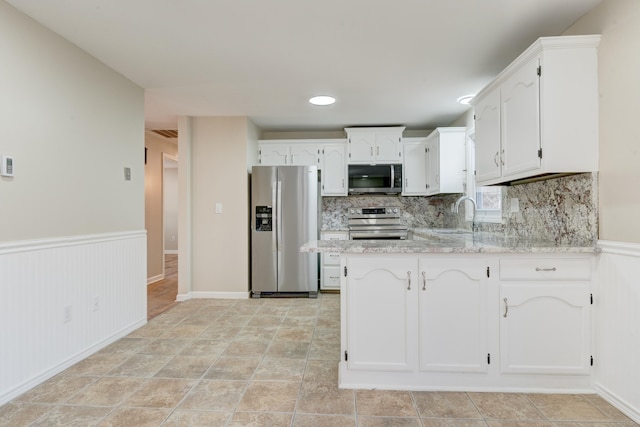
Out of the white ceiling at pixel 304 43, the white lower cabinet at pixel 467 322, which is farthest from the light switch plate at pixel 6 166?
the white lower cabinet at pixel 467 322

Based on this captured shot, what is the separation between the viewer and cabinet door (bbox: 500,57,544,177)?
1.97m

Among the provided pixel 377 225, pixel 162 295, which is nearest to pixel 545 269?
pixel 377 225

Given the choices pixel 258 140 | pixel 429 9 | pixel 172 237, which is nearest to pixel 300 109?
pixel 258 140

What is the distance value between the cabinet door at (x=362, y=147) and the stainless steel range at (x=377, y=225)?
0.70 metres

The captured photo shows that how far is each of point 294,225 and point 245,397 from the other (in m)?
2.48

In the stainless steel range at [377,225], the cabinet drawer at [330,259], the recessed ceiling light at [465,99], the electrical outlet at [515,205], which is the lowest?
the cabinet drawer at [330,259]

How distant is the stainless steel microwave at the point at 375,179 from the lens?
4520mm

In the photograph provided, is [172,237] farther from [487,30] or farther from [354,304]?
[487,30]

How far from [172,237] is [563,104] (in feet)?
29.5

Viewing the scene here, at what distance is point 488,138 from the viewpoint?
8.32 ft

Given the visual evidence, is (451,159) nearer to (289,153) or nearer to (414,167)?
(414,167)

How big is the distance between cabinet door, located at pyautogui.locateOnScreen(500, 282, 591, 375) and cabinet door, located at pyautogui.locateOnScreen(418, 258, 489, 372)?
0.13 meters

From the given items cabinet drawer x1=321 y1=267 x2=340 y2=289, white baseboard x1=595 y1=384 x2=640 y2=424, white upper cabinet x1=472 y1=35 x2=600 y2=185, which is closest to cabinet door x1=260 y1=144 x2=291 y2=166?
cabinet drawer x1=321 y1=267 x2=340 y2=289

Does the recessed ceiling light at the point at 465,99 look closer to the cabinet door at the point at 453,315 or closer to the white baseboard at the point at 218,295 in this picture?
the cabinet door at the point at 453,315
